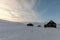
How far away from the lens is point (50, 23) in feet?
39.0

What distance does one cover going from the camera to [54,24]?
38.7 feet

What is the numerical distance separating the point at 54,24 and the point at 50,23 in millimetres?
418
